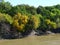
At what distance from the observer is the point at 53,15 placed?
55000mm

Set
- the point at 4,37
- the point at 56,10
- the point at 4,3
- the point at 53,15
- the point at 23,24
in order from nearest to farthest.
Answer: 1. the point at 4,37
2. the point at 23,24
3. the point at 4,3
4. the point at 53,15
5. the point at 56,10

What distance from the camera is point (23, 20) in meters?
A: 44.5

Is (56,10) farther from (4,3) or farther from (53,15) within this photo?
(4,3)

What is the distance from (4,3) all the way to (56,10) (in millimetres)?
13765

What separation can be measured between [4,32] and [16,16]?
163 inches

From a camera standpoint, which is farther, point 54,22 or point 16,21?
point 54,22

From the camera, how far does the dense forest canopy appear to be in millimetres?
43062

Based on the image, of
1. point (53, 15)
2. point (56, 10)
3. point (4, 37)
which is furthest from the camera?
point (56, 10)

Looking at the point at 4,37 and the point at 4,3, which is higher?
the point at 4,3

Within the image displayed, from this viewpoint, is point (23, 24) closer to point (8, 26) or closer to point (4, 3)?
point (8, 26)

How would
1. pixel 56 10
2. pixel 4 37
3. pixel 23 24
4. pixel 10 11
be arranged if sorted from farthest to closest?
pixel 56 10, pixel 10 11, pixel 23 24, pixel 4 37

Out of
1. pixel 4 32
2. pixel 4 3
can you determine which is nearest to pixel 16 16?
pixel 4 32

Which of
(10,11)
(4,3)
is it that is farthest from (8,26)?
(4,3)

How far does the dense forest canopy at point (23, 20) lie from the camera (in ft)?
141
